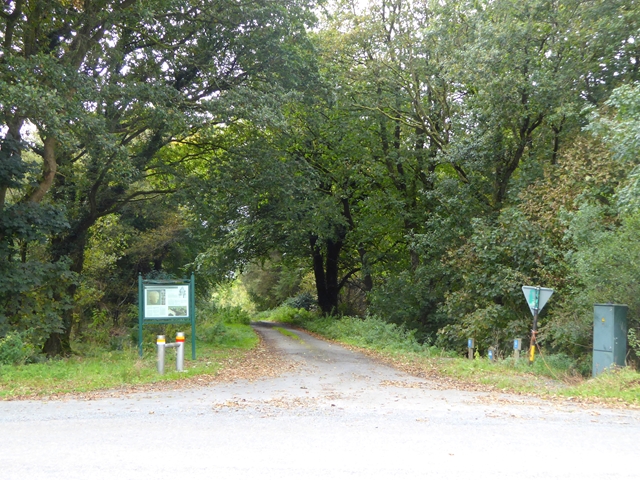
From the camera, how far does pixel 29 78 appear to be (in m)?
12.0

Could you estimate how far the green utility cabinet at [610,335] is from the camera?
39.4ft

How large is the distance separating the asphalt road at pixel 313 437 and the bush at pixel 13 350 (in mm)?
4530

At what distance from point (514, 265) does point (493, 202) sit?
3950mm

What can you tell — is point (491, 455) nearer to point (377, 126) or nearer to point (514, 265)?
point (514, 265)

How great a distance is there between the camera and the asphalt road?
550cm

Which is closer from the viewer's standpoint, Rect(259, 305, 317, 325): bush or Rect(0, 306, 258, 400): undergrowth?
Rect(0, 306, 258, 400): undergrowth

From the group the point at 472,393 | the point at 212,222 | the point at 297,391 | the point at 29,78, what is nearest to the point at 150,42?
the point at 29,78

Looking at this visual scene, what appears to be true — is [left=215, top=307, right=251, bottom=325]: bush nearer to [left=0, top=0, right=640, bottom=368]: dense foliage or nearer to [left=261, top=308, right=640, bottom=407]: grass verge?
[left=0, top=0, right=640, bottom=368]: dense foliage

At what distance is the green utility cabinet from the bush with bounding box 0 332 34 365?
12.5 meters

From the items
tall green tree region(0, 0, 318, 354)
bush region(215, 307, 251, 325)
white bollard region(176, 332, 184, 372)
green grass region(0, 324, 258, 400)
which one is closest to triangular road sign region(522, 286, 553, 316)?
green grass region(0, 324, 258, 400)

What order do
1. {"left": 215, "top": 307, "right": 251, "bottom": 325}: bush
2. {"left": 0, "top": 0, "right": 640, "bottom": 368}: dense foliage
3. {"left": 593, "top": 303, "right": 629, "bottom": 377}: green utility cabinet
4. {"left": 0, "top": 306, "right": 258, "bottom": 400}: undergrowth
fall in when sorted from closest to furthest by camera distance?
→ {"left": 0, "top": 306, "right": 258, "bottom": 400}: undergrowth, {"left": 593, "top": 303, "right": 629, "bottom": 377}: green utility cabinet, {"left": 0, "top": 0, "right": 640, "bottom": 368}: dense foliage, {"left": 215, "top": 307, "right": 251, "bottom": 325}: bush

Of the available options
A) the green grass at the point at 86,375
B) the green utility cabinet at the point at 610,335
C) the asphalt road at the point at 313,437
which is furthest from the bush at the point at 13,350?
the green utility cabinet at the point at 610,335

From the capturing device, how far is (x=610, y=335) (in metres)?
12.1

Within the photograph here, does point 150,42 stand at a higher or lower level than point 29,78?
higher
